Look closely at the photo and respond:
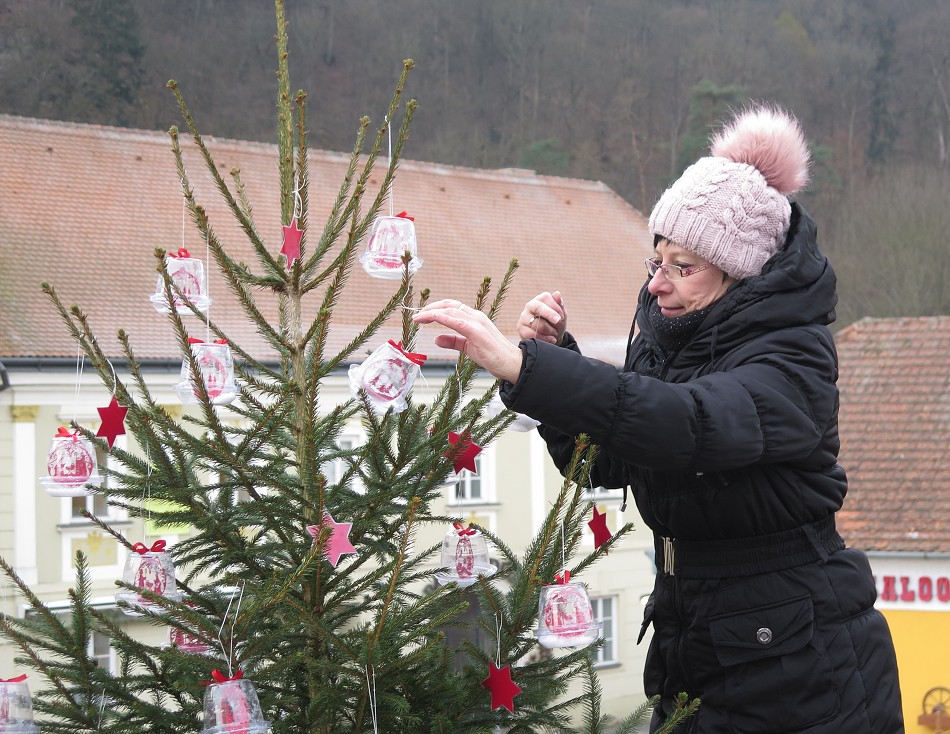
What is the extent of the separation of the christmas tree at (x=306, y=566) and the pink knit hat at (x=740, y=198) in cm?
51

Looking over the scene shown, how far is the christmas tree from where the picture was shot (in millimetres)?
2754

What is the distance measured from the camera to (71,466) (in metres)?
3.68

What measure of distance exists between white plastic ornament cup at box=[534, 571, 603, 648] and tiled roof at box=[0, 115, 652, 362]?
13.2m

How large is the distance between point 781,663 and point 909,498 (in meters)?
13.9

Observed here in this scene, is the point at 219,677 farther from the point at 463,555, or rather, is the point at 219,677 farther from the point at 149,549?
the point at 463,555

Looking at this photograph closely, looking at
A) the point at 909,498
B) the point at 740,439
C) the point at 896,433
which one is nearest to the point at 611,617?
the point at 896,433

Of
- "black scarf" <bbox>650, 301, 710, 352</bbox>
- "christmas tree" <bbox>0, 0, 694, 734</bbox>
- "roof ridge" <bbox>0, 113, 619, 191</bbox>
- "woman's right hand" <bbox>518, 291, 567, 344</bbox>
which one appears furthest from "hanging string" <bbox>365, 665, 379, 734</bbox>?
"roof ridge" <bbox>0, 113, 619, 191</bbox>

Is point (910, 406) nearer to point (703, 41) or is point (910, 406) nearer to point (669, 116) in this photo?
point (669, 116)

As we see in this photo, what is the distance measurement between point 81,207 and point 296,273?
17855 millimetres

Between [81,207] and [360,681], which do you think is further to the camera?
[81,207]

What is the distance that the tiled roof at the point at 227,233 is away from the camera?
18.2 metres

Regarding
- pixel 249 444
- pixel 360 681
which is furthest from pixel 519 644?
pixel 249 444

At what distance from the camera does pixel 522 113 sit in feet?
147

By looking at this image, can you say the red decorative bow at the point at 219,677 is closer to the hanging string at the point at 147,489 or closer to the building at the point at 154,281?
the hanging string at the point at 147,489
